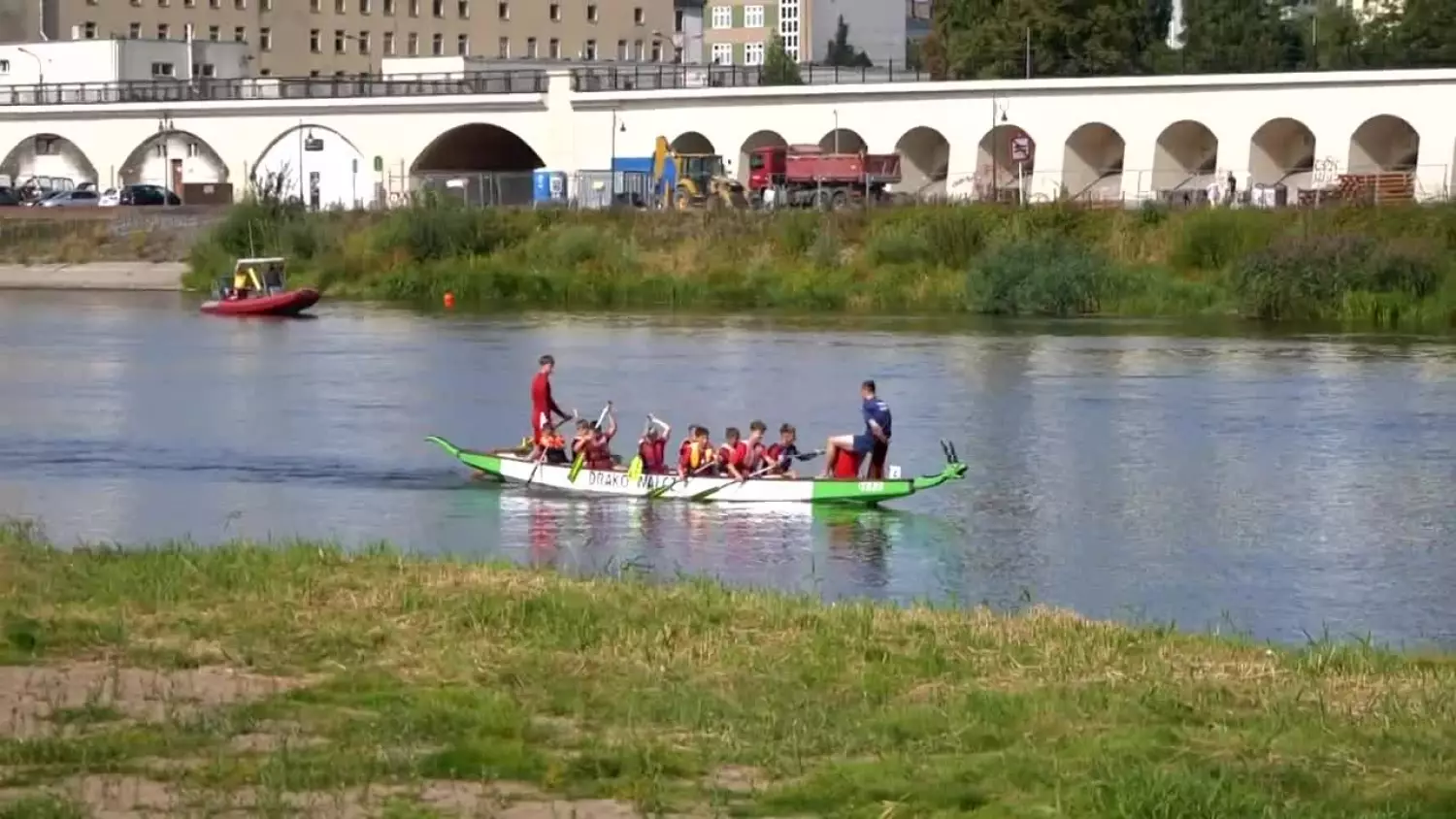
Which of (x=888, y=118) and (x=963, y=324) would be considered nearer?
(x=963, y=324)

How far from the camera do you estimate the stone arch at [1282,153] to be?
73.2 metres

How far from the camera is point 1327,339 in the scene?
172ft

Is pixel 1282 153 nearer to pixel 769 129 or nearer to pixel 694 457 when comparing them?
pixel 769 129

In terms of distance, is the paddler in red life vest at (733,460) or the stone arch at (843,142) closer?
the paddler in red life vest at (733,460)

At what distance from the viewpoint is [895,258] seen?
65750mm

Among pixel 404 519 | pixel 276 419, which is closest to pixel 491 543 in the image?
pixel 404 519

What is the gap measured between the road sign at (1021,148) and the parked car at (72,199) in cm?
3274

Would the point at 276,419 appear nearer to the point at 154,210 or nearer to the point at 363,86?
the point at 154,210

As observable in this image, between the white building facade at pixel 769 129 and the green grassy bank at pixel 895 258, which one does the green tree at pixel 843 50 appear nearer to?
the white building facade at pixel 769 129

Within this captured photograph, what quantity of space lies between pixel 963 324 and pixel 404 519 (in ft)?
105

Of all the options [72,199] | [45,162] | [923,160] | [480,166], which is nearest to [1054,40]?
[923,160]

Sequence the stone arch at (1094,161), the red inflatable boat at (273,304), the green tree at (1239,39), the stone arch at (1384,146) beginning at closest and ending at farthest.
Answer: the red inflatable boat at (273,304), the stone arch at (1384,146), the stone arch at (1094,161), the green tree at (1239,39)

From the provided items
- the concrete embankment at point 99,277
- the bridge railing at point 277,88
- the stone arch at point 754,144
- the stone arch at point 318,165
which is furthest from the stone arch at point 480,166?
the concrete embankment at point 99,277

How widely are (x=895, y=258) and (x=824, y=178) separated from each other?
1110 cm
